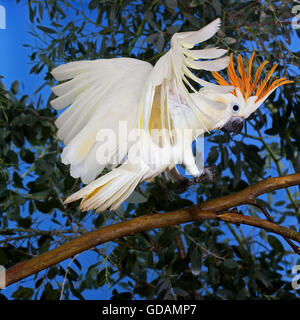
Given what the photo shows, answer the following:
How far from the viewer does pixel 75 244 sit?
447 mm

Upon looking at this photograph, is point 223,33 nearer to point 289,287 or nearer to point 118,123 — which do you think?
point 118,123

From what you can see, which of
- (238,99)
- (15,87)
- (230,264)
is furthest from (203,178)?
(15,87)

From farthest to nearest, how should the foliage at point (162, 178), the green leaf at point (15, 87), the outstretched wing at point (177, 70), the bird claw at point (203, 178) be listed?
the green leaf at point (15, 87)
the foliage at point (162, 178)
the bird claw at point (203, 178)
the outstretched wing at point (177, 70)

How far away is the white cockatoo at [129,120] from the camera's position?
1.50ft

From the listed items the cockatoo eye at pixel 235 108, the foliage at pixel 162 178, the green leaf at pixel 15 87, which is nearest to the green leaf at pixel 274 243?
the foliage at pixel 162 178

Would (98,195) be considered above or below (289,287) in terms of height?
above

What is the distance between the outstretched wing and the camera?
0.40 m

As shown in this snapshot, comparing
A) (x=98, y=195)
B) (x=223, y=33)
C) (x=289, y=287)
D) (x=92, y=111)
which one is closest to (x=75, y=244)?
(x=98, y=195)

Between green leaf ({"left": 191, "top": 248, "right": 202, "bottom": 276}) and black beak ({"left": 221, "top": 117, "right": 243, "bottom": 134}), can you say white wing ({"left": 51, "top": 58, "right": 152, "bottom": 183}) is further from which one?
green leaf ({"left": 191, "top": 248, "right": 202, "bottom": 276})

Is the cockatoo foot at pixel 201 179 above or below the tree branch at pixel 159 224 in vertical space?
above

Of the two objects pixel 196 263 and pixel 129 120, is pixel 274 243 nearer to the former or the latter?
pixel 196 263

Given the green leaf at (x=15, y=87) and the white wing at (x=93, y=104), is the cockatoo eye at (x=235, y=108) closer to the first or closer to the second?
the white wing at (x=93, y=104)

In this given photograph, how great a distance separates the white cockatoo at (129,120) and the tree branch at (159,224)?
0.03m
